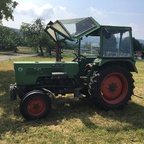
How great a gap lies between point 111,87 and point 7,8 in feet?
38.5

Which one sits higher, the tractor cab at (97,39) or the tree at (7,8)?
the tree at (7,8)

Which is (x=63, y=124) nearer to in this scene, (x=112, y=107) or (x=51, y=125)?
(x=51, y=125)

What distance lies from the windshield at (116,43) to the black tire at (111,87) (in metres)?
0.39

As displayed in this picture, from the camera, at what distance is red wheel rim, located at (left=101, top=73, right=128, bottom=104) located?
686 centimetres

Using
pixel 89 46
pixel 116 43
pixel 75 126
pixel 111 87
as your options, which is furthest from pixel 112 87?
pixel 75 126

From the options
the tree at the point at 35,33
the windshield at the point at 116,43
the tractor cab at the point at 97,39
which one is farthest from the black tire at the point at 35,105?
the tree at the point at 35,33

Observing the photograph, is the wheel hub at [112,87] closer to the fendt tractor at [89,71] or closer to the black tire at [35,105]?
the fendt tractor at [89,71]

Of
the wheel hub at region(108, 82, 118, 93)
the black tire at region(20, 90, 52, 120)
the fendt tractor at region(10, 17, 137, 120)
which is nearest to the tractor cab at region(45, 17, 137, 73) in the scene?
the fendt tractor at region(10, 17, 137, 120)

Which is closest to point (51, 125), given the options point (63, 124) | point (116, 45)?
point (63, 124)

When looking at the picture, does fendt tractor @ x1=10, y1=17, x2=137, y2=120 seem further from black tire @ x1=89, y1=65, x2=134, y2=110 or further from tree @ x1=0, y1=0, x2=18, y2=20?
tree @ x1=0, y1=0, x2=18, y2=20

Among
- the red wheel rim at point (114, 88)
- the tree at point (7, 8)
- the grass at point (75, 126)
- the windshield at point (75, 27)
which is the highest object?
the tree at point (7, 8)

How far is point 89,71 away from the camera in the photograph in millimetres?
6898

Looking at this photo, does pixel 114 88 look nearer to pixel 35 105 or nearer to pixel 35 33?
pixel 35 105

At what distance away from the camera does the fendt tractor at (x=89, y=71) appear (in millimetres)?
6559
